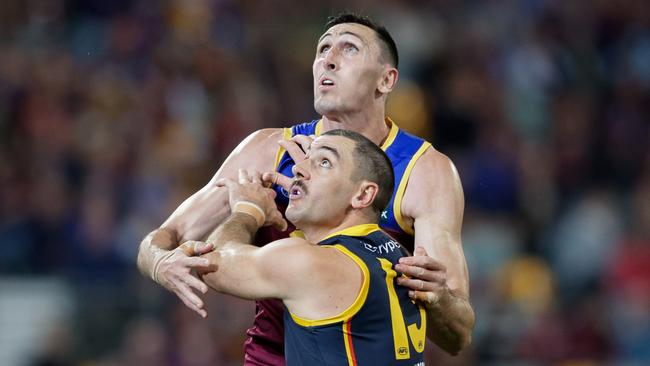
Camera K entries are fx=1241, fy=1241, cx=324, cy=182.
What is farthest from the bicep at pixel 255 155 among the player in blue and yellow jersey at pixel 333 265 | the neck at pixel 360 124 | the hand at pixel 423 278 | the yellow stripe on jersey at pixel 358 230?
the hand at pixel 423 278

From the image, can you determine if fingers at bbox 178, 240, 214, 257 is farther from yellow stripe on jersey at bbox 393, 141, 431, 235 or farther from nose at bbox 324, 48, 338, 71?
nose at bbox 324, 48, 338, 71

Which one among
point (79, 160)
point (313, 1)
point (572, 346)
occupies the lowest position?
point (572, 346)

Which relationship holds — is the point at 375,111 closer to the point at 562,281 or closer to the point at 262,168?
the point at 262,168

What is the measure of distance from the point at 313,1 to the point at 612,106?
10.8 ft

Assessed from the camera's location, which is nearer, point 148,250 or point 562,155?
point 148,250

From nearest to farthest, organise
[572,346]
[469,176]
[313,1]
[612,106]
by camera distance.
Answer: [572,346] < [469,176] < [612,106] < [313,1]

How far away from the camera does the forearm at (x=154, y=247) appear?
18.2 feet

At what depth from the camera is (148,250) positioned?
565cm

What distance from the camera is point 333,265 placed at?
187 inches

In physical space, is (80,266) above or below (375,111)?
below

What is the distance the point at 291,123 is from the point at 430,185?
599cm

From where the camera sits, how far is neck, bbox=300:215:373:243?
16.8 ft

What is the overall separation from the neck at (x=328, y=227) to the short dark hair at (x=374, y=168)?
3.2 inches

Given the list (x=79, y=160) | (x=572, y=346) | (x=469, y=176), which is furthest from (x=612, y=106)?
(x=79, y=160)
